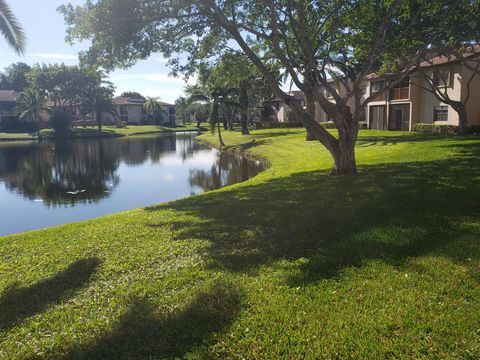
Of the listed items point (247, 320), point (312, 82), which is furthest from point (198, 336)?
point (312, 82)

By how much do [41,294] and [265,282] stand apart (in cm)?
342

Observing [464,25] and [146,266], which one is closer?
[146,266]

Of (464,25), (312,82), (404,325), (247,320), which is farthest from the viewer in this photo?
(464,25)

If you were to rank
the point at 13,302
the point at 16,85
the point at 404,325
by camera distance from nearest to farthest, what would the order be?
the point at 404,325 → the point at 13,302 → the point at 16,85

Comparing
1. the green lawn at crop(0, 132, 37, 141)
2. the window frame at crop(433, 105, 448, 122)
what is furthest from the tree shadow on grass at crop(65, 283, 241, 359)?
the green lawn at crop(0, 132, 37, 141)

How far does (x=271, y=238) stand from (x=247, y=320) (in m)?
3.24

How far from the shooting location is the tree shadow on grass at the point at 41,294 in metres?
5.85

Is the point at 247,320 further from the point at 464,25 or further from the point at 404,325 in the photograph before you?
the point at 464,25

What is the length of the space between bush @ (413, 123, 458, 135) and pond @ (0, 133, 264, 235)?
549 inches

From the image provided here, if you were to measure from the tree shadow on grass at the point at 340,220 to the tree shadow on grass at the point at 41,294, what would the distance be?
2.14m

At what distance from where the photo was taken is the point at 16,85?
102812 millimetres

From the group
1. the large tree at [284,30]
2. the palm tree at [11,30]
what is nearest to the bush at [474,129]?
the large tree at [284,30]

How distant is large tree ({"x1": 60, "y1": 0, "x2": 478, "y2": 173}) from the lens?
13766 millimetres

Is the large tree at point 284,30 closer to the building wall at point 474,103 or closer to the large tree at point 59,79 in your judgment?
the building wall at point 474,103
